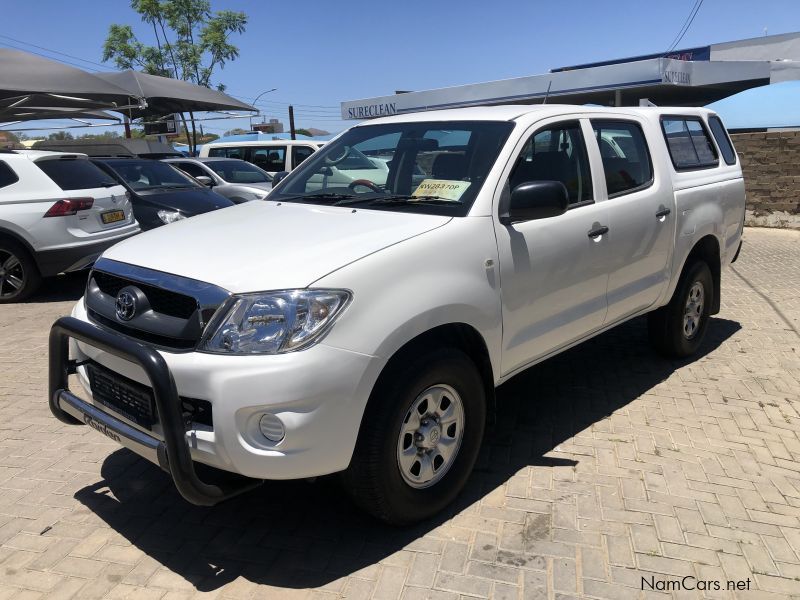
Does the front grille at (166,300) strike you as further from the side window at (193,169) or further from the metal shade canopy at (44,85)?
the metal shade canopy at (44,85)

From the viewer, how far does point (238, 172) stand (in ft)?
42.0

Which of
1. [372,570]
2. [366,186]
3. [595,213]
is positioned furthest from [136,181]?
[372,570]

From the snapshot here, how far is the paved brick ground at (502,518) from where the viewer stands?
276 centimetres

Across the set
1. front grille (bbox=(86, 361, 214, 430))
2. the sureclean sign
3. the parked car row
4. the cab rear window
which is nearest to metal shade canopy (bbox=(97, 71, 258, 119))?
the cab rear window

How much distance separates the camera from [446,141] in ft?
12.5

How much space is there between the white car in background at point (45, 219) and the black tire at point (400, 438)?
230 inches

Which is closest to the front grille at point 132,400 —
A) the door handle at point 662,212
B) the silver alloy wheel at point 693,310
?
the door handle at point 662,212

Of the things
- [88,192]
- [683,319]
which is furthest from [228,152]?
[683,319]

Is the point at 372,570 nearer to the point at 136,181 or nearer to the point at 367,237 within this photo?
the point at 367,237

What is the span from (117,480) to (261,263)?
5.74 feet

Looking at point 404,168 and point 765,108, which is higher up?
point 404,168

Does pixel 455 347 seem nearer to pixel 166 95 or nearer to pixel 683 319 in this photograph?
pixel 683 319

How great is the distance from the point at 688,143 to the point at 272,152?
10360 mm

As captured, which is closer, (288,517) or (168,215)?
(288,517)
